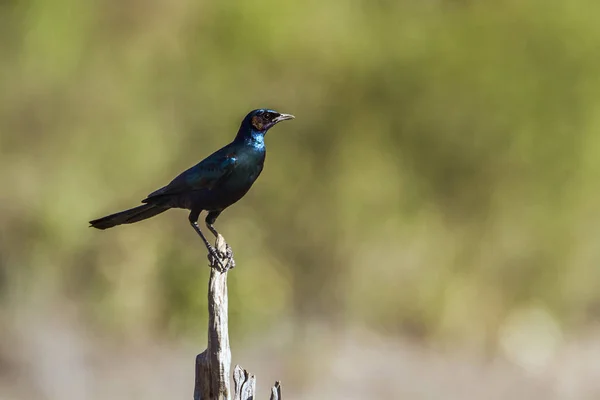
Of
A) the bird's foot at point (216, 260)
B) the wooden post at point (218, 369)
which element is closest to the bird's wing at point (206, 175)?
the bird's foot at point (216, 260)

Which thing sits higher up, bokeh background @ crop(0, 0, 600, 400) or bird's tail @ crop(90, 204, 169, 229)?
bokeh background @ crop(0, 0, 600, 400)

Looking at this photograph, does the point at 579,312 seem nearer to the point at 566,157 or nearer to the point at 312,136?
the point at 566,157

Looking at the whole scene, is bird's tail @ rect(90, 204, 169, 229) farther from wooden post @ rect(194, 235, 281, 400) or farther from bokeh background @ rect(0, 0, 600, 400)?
bokeh background @ rect(0, 0, 600, 400)

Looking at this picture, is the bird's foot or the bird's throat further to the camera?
the bird's throat

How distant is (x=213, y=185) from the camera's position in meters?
4.38

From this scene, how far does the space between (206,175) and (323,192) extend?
4801 millimetres

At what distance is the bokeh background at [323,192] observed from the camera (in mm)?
8680

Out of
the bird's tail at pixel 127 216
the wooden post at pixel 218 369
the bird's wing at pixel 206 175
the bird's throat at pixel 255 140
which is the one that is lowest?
the wooden post at pixel 218 369

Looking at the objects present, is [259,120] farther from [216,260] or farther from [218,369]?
[218,369]

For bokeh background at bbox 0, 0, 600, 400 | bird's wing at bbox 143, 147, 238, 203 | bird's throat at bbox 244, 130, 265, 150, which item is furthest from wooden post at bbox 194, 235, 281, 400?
bokeh background at bbox 0, 0, 600, 400

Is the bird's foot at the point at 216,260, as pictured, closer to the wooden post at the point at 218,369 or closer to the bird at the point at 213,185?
the bird at the point at 213,185

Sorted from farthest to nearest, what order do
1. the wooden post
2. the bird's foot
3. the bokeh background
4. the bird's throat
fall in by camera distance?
1. the bokeh background
2. the bird's throat
3. the bird's foot
4. the wooden post

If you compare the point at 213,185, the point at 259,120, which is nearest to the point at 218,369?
the point at 213,185

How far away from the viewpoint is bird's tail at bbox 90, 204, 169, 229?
435 cm
